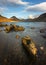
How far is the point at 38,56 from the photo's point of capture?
24438 millimetres

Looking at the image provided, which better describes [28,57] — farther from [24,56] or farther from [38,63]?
[38,63]

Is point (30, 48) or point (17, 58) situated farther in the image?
point (30, 48)

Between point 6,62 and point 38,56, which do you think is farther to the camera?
point 38,56

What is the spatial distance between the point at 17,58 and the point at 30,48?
358cm

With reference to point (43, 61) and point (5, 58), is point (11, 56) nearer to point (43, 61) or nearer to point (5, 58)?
point (5, 58)

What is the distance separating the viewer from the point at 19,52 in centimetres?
2700

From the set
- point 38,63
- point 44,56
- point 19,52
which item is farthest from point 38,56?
point 19,52

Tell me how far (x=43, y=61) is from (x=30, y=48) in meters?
4.31

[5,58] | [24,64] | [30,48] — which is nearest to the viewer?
[24,64]

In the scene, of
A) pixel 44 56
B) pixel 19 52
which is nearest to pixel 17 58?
pixel 19 52

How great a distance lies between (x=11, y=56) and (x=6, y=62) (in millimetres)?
2905

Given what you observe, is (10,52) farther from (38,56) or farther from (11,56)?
(38,56)

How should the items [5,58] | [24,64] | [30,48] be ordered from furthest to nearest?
[30,48] < [5,58] < [24,64]

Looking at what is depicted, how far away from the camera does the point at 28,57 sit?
2416 centimetres
